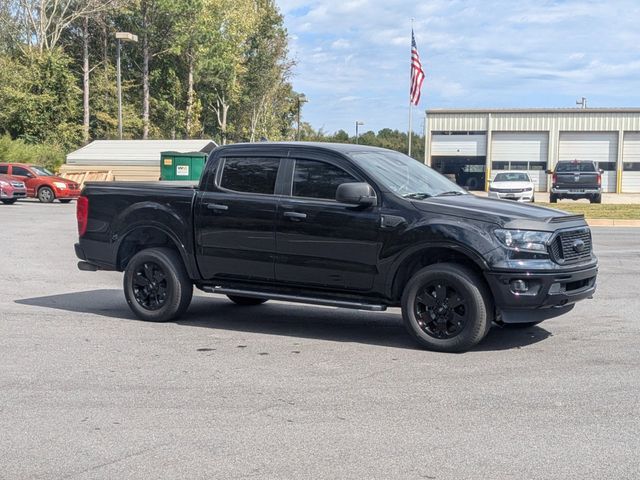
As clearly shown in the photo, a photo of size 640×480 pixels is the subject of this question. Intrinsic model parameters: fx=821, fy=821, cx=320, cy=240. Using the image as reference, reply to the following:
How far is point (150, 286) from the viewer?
8.83 m

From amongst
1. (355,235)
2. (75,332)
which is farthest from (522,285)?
(75,332)

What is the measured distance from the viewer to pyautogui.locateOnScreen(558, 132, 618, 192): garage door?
5619cm

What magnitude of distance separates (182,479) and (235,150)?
187 inches

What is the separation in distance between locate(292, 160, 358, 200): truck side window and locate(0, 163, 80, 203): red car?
26.5 meters

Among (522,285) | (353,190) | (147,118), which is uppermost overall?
(147,118)

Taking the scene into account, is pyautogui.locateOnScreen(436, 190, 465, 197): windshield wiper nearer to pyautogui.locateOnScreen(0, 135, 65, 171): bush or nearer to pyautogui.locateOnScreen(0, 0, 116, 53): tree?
pyautogui.locateOnScreen(0, 135, 65, 171): bush

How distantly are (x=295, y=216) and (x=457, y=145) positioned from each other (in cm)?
5198

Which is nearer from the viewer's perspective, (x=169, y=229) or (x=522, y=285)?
(x=522, y=285)

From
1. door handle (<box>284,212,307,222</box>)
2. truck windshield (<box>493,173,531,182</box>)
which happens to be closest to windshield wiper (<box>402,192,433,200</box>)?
door handle (<box>284,212,307,222</box>)

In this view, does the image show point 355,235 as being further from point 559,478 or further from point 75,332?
point 559,478

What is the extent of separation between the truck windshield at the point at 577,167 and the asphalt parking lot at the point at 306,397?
84.5 feet

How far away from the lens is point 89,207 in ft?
30.1

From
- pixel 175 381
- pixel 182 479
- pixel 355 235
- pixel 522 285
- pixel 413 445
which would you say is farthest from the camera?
pixel 355 235

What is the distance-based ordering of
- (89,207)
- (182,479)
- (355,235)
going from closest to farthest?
(182,479) → (355,235) → (89,207)
